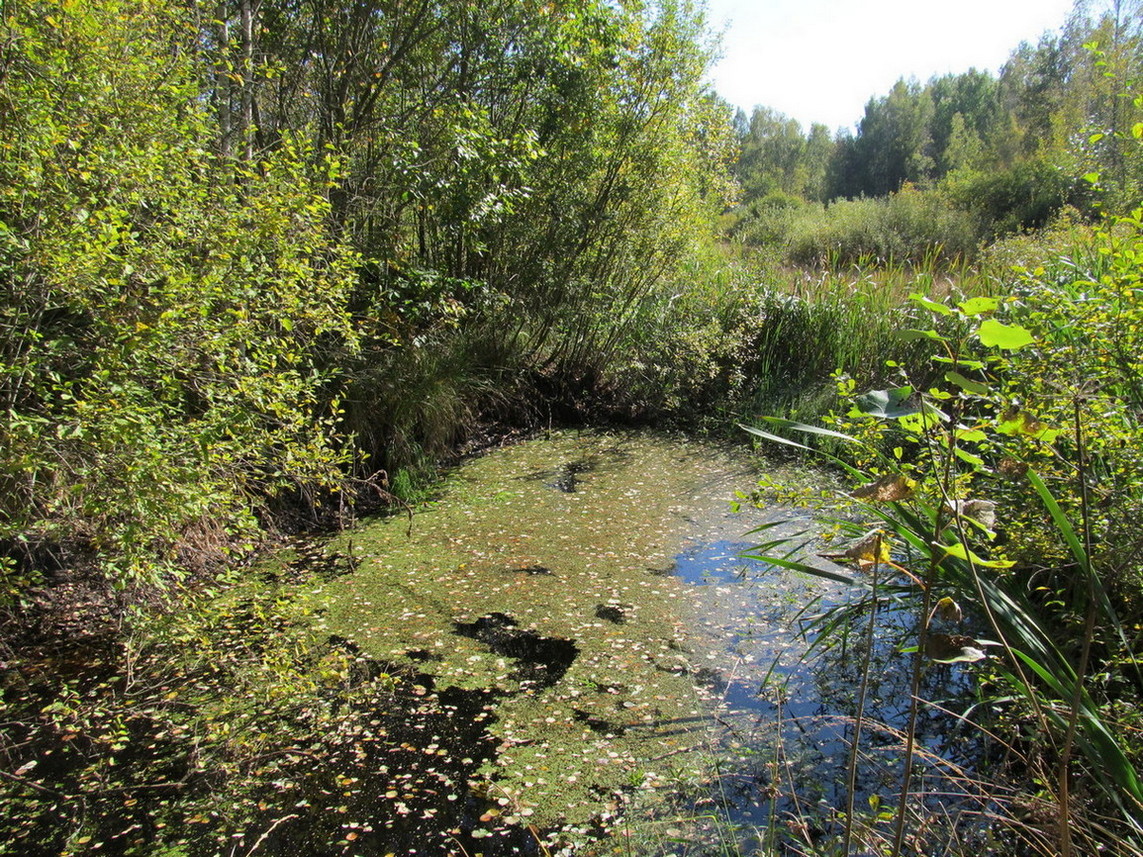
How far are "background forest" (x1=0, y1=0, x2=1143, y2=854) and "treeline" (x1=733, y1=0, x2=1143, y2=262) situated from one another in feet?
0.97

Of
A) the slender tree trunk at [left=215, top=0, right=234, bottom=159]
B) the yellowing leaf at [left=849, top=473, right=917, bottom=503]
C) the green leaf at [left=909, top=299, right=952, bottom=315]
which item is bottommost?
the yellowing leaf at [left=849, top=473, right=917, bottom=503]

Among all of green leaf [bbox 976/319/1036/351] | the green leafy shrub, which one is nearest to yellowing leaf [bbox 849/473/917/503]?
green leaf [bbox 976/319/1036/351]

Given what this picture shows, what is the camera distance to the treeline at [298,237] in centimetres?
291

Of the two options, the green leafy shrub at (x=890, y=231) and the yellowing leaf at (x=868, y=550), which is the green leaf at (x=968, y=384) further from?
the green leafy shrub at (x=890, y=231)

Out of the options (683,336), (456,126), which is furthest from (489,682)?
(683,336)

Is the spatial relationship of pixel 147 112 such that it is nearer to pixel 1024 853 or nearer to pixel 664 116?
pixel 1024 853

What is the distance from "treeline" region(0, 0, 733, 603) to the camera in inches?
115

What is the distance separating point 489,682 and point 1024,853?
227 centimetres

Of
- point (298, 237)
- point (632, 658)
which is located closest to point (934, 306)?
point (632, 658)

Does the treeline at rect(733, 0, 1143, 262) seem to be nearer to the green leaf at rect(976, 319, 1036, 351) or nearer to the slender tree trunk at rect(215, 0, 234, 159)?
the green leaf at rect(976, 319, 1036, 351)

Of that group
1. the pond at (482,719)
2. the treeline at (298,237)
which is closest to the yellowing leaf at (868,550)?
the pond at (482,719)

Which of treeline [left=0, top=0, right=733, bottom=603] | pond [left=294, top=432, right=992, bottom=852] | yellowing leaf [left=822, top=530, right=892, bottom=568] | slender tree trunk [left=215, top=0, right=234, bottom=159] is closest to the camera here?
yellowing leaf [left=822, top=530, right=892, bottom=568]

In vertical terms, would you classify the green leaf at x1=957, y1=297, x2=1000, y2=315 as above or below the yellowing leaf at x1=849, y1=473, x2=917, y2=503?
above

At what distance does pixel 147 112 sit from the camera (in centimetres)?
326
